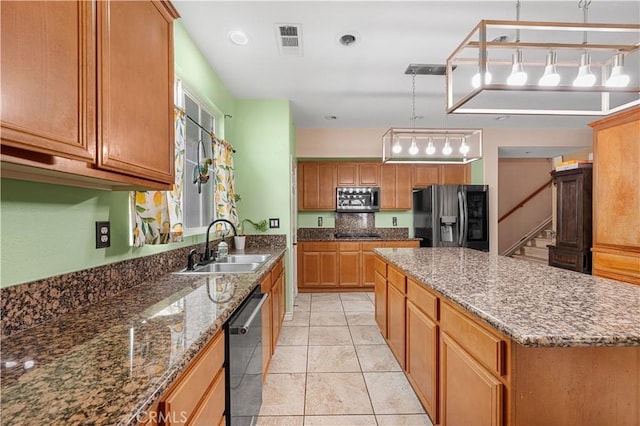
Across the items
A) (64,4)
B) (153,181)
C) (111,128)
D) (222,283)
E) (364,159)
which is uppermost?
(364,159)

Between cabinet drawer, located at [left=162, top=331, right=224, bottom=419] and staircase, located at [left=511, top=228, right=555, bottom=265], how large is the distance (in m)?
6.49

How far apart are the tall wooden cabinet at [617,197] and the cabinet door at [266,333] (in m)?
3.24

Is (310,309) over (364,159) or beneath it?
beneath

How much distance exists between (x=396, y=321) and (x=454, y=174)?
141 inches

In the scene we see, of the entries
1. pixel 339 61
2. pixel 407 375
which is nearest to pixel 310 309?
pixel 407 375

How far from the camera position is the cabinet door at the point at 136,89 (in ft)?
3.09

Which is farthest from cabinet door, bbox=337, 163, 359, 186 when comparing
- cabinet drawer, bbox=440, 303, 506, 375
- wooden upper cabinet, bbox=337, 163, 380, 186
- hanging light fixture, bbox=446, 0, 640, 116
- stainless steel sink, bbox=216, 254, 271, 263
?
cabinet drawer, bbox=440, 303, 506, 375

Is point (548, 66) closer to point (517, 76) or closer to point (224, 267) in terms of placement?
point (517, 76)

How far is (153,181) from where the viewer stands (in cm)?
127

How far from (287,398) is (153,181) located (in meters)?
1.72

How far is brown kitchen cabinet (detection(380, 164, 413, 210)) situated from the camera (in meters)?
5.10

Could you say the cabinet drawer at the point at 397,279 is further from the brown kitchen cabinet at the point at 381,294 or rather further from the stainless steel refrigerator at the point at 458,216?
the stainless steel refrigerator at the point at 458,216

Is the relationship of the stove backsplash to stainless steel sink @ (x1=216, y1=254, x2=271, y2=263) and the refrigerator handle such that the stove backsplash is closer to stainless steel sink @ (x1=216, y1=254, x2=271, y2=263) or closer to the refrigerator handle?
the refrigerator handle

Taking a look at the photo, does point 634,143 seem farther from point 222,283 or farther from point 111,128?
point 111,128
